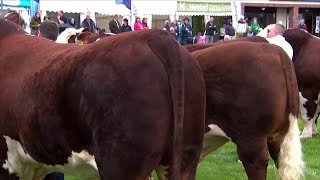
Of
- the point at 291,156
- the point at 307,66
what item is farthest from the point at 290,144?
the point at 307,66

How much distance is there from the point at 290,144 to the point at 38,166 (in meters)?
2.28

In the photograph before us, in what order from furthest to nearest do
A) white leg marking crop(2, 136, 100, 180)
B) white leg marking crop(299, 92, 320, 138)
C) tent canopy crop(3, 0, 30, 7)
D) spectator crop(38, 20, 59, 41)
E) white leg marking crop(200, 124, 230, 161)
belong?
tent canopy crop(3, 0, 30, 7) < white leg marking crop(299, 92, 320, 138) < spectator crop(38, 20, 59, 41) < white leg marking crop(200, 124, 230, 161) < white leg marking crop(2, 136, 100, 180)

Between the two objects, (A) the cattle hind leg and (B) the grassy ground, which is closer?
(A) the cattle hind leg

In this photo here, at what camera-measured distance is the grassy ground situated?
6.74 metres

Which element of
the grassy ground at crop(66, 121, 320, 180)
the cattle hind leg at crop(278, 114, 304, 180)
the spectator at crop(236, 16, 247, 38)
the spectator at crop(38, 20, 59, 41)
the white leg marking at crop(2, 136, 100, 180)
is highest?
the spectator at crop(38, 20, 59, 41)

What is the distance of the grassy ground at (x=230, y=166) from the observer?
6.74 meters

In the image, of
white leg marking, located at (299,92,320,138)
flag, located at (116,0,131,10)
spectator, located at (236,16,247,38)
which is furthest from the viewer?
spectator, located at (236,16,247,38)

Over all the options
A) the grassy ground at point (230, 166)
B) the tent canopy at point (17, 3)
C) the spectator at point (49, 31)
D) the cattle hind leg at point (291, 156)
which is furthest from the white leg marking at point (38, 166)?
the tent canopy at point (17, 3)

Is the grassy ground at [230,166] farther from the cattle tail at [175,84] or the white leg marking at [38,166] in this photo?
the cattle tail at [175,84]

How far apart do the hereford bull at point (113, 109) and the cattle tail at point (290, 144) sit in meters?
1.47

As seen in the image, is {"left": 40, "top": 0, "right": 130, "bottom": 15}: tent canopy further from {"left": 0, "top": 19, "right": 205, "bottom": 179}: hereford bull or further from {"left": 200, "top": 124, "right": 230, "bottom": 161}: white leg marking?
{"left": 0, "top": 19, "right": 205, "bottom": 179}: hereford bull

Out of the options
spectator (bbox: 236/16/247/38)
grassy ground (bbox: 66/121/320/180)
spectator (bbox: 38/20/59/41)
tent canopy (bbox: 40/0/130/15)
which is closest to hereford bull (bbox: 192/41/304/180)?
grassy ground (bbox: 66/121/320/180)

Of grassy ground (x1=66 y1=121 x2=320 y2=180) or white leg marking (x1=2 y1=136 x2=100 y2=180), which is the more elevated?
white leg marking (x1=2 y1=136 x2=100 y2=180)

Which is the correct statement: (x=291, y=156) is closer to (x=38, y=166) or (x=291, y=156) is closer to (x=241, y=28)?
(x=38, y=166)
